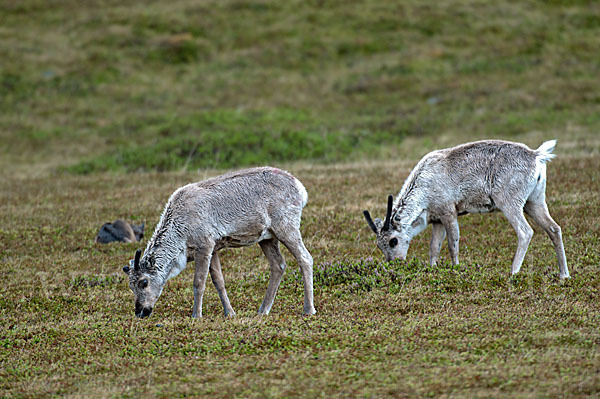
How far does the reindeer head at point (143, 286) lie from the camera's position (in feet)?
36.2

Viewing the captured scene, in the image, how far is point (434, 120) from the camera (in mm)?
31953

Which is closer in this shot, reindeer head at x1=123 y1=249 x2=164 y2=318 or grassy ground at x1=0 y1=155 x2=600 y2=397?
grassy ground at x1=0 y1=155 x2=600 y2=397

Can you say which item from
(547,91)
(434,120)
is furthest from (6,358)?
(547,91)

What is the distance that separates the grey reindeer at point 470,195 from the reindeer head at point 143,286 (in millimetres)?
3911

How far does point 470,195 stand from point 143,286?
5.91m

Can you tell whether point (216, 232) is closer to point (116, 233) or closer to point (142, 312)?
point (142, 312)

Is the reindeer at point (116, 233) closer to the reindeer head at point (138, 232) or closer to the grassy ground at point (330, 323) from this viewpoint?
the reindeer head at point (138, 232)

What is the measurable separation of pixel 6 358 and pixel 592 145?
68.1 feet

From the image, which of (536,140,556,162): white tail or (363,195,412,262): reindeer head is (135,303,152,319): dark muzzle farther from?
(536,140,556,162): white tail

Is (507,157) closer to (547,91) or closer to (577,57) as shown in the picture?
(547,91)

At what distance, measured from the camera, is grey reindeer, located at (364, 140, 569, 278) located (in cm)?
1231

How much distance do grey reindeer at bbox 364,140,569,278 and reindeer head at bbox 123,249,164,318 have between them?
3911mm

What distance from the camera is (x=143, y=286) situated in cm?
1105

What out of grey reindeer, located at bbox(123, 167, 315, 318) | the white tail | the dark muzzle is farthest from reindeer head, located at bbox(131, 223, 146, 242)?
the white tail
